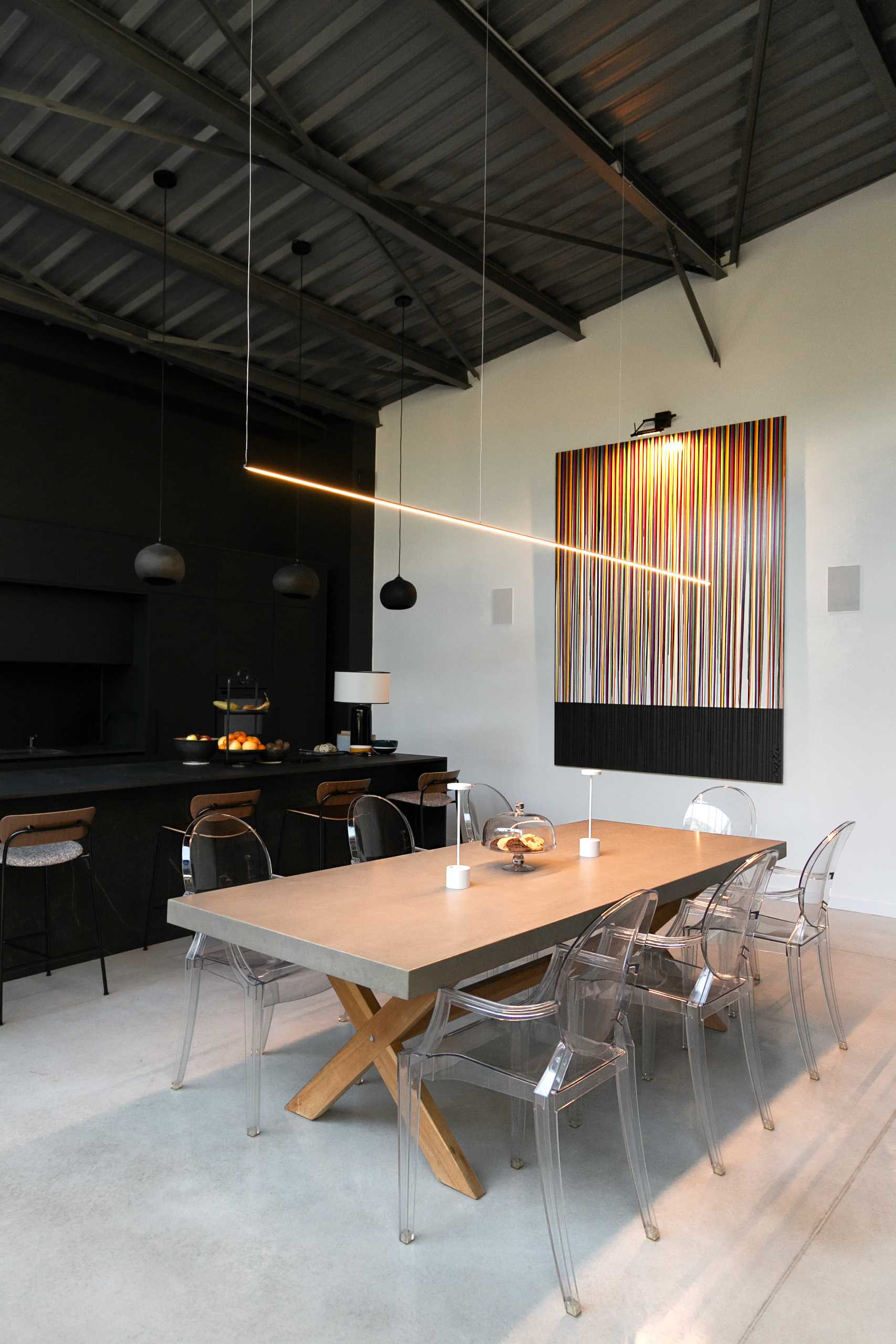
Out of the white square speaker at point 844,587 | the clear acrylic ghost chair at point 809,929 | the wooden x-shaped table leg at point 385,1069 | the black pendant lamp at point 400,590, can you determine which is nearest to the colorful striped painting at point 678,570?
the white square speaker at point 844,587

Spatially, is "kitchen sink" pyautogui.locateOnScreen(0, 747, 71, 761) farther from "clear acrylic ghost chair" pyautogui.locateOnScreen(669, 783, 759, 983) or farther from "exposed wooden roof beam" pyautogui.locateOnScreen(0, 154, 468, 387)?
"clear acrylic ghost chair" pyautogui.locateOnScreen(669, 783, 759, 983)

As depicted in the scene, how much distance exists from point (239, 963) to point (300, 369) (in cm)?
524

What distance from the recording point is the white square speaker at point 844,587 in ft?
19.4

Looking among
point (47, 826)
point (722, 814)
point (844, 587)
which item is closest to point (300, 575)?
point (47, 826)

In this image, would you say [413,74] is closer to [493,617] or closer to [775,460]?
[775,460]

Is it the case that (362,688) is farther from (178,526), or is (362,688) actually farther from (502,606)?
(178,526)

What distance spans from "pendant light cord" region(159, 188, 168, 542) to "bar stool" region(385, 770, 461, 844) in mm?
2488

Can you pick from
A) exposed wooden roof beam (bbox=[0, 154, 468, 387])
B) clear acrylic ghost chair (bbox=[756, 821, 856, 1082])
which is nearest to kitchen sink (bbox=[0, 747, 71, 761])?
exposed wooden roof beam (bbox=[0, 154, 468, 387])

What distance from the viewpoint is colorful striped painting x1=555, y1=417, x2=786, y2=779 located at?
20.7ft

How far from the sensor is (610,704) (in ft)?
23.2

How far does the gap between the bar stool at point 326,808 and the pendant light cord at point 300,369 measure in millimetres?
1632

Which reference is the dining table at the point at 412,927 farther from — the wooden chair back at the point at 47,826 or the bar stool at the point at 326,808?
the bar stool at the point at 326,808

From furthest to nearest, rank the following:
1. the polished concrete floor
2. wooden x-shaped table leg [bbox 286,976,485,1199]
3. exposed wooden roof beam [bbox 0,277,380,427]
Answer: exposed wooden roof beam [bbox 0,277,380,427]
wooden x-shaped table leg [bbox 286,976,485,1199]
the polished concrete floor

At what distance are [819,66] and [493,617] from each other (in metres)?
4.38
